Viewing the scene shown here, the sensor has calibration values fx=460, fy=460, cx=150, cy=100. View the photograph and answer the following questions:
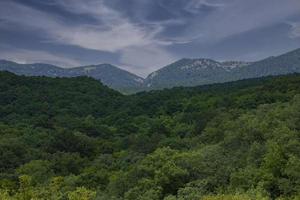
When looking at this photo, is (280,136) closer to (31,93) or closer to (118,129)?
(118,129)

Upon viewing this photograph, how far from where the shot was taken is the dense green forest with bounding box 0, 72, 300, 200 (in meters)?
41.4

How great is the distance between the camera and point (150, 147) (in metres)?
80.3

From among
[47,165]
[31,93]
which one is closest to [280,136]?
[47,165]

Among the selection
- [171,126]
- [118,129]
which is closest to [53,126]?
[118,129]

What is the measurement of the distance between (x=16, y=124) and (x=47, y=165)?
4623cm

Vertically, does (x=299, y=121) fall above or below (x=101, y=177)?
above

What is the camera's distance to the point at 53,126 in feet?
374

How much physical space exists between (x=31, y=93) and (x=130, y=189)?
122 m

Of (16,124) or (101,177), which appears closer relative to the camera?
(101,177)

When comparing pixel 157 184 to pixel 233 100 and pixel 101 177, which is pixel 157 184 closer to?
pixel 101 177

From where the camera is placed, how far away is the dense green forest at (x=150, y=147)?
4144 cm

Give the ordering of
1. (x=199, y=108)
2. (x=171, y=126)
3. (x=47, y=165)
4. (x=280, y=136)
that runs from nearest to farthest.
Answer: (x=280, y=136), (x=47, y=165), (x=171, y=126), (x=199, y=108)

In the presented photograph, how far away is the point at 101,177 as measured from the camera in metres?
61.4

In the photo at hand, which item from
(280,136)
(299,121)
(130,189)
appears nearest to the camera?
(130,189)
